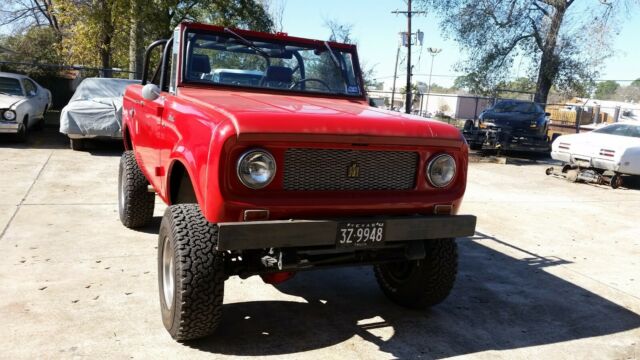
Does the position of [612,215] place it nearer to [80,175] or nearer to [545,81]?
[80,175]

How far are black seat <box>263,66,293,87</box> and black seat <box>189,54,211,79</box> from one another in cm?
50

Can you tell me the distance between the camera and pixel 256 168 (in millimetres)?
3121

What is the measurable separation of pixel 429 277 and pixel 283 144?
65.3 inches

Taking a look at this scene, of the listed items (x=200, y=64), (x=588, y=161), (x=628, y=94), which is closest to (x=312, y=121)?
(x=200, y=64)

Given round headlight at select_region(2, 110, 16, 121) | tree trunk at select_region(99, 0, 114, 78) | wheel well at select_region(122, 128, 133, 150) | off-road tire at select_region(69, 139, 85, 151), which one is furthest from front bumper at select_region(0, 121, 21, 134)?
wheel well at select_region(122, 128, 133, 150)

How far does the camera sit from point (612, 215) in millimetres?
8789

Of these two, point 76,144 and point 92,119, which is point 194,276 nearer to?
point 92,119

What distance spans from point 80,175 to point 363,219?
705 cm

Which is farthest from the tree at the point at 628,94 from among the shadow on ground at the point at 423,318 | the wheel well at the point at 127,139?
the wheel well at the point at 127,139

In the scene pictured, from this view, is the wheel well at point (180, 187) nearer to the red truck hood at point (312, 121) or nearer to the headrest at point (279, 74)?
the red truck hood at point (312, 121)

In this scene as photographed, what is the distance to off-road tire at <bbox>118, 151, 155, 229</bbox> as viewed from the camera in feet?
18.8

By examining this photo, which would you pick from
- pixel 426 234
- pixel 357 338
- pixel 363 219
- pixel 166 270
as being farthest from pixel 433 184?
pixel 166 270

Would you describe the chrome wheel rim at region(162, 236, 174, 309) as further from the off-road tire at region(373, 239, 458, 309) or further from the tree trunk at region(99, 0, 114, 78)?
the tree trunk at region(99, 0, 114, 78)

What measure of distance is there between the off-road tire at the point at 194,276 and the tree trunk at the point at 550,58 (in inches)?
821
